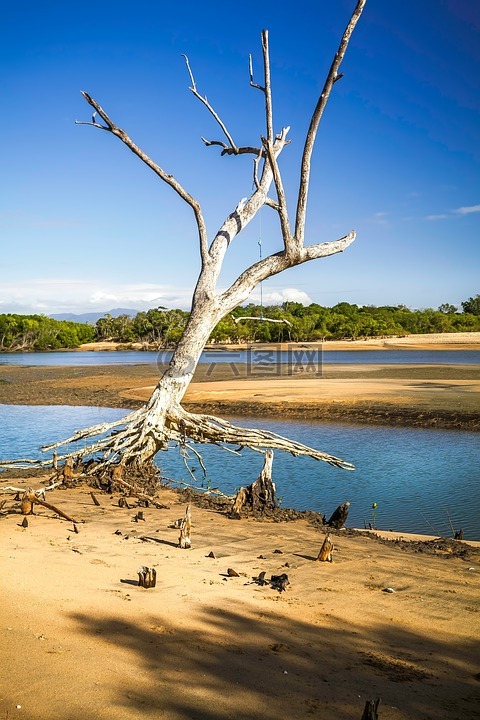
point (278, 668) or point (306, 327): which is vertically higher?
point (306, 327)

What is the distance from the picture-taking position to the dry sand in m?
3.74

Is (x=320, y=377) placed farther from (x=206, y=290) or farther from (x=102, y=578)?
(x=102, y=578)

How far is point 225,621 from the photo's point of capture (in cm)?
500

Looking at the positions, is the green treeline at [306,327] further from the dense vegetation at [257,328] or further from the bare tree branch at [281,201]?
the bare tree branch at [281,201]

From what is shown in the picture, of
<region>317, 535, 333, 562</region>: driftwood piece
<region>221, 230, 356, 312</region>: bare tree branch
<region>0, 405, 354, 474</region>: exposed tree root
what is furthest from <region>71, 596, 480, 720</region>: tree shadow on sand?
<region>221, 230, 356, 312</region>: bare tree branch

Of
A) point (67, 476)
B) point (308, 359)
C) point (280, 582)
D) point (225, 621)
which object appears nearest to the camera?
point (225, 621)

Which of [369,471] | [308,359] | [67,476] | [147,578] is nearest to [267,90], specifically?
[147,578]

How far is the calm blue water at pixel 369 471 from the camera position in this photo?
1098 cm

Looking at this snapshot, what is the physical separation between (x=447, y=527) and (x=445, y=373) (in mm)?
31232

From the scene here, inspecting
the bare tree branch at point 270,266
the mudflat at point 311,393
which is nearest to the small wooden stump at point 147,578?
the bare tree branch at point 270,266

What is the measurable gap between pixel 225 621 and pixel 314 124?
6337 mm

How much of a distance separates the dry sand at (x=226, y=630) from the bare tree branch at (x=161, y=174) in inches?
189

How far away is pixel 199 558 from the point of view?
268 inches

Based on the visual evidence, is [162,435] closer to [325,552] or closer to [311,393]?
[325,552]
